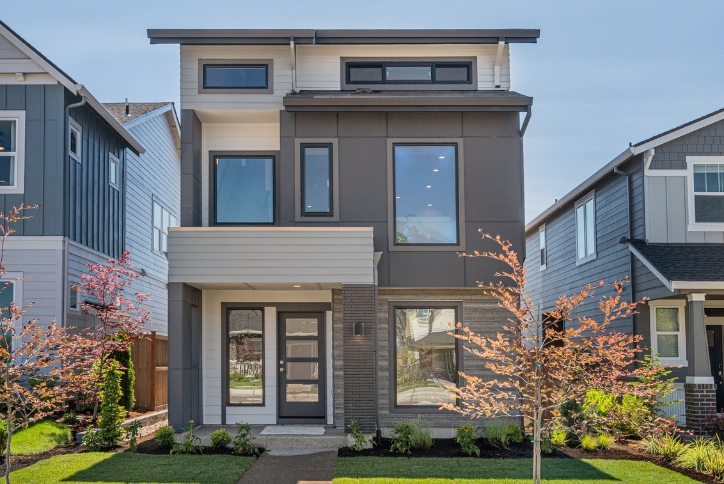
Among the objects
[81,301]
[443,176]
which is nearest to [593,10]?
[443,176]

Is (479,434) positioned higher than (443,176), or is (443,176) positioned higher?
(443,176)

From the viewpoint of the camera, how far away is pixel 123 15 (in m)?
12.7

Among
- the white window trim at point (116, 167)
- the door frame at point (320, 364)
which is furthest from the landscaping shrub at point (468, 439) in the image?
the white window trim at point (116, 167)

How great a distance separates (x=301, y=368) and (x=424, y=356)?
2.28 metres

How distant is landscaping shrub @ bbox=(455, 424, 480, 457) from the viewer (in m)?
11.0

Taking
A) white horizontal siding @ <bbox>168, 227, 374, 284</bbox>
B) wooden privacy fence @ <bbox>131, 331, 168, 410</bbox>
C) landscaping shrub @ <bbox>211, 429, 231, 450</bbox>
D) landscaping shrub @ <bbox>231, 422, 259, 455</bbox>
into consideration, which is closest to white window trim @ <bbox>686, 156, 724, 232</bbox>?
white horizontal siding @ <bbox>168, 227, 374, 284</bbox>

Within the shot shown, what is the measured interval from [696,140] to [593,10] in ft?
10.5

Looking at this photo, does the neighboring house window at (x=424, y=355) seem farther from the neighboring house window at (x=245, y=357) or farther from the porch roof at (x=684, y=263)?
the porch roof at (x=684, y=263)

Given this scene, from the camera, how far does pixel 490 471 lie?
9.66m

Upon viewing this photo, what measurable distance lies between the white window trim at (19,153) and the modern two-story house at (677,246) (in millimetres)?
11257

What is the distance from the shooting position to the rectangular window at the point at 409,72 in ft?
44.7

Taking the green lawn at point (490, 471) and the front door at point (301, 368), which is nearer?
the green lawn at point (490, 471)

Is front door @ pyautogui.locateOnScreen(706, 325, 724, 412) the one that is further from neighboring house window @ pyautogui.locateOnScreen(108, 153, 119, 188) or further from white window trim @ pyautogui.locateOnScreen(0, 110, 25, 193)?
white window trim @ pyautogui.locateOnScreen(0, 110, 25, 193)

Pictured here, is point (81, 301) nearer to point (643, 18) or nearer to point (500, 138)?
point (500, 138)
